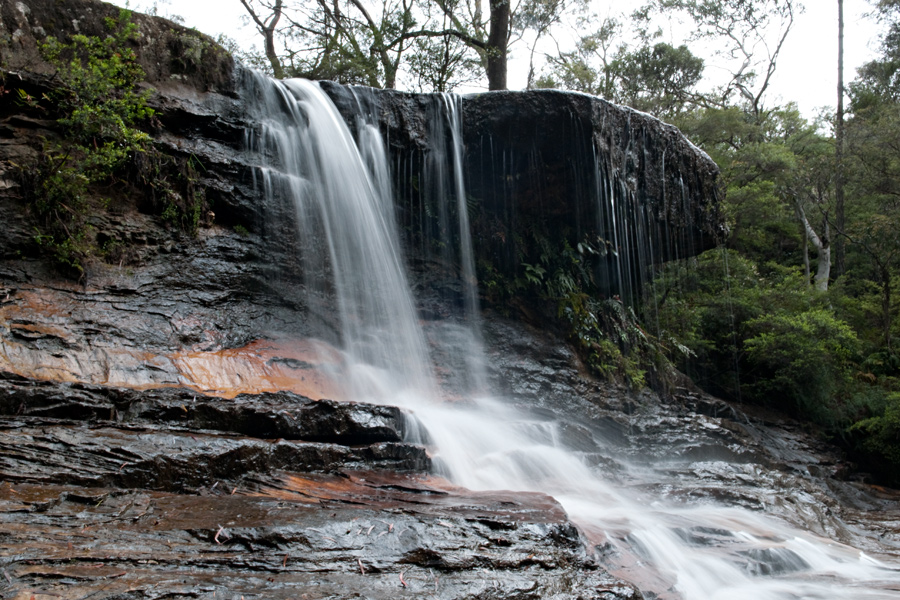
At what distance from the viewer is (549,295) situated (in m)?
12.0

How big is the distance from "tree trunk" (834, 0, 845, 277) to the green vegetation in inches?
Result: 861

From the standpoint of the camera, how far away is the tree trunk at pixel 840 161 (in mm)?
21000

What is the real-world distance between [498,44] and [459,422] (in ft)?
38.2

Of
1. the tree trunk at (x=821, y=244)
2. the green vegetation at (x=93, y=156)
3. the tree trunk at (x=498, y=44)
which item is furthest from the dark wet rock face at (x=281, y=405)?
the tree trunk at (x=821, y=244)

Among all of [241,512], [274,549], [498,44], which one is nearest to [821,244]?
[498,44]

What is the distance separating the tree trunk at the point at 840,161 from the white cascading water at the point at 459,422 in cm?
1705

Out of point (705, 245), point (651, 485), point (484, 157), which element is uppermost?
point (484, 157)

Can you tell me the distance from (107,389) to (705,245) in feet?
42.5

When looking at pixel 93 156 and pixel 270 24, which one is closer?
pixel 93 156

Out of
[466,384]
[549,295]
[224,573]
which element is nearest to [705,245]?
[549,295]

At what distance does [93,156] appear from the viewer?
7.24 m

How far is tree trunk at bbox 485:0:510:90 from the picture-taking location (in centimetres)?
1570

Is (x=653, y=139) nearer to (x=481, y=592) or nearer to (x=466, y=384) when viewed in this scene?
(x=466, y=384)

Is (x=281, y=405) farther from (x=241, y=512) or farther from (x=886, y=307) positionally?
(x=886, y=307)
